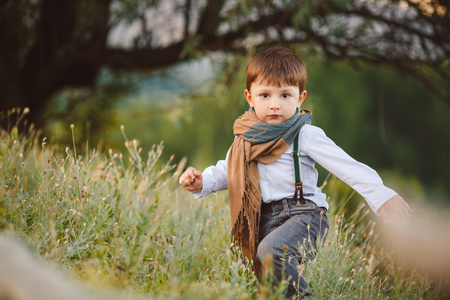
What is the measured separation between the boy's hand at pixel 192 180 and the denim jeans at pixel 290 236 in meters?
0.45

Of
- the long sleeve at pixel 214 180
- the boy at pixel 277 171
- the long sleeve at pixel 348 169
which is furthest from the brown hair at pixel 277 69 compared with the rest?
the long sleeve at pixel 214 180

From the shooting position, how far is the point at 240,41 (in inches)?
244

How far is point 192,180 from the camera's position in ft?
9.10

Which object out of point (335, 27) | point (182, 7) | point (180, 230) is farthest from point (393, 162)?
point (180, 230)

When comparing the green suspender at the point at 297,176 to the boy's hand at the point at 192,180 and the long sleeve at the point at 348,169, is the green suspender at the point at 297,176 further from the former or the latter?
the boy's hand at the point at 192,180

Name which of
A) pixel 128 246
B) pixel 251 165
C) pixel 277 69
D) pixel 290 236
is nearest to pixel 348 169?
pixel 290 236

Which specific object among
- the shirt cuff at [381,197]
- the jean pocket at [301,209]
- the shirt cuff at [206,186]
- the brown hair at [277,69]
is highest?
the brown hair at [277,69]

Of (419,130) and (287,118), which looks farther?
(419,130)

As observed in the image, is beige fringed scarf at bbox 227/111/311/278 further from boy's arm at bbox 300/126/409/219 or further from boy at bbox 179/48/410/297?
boy's arm at bbox 300/126/409/219

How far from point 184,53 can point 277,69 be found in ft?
11.1

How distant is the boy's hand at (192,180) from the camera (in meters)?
2.76

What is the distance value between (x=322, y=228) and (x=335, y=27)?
3.37 metres

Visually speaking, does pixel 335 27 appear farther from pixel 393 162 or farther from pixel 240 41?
pixel 393 162

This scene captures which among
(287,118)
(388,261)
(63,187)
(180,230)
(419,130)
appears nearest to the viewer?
(287,118)
